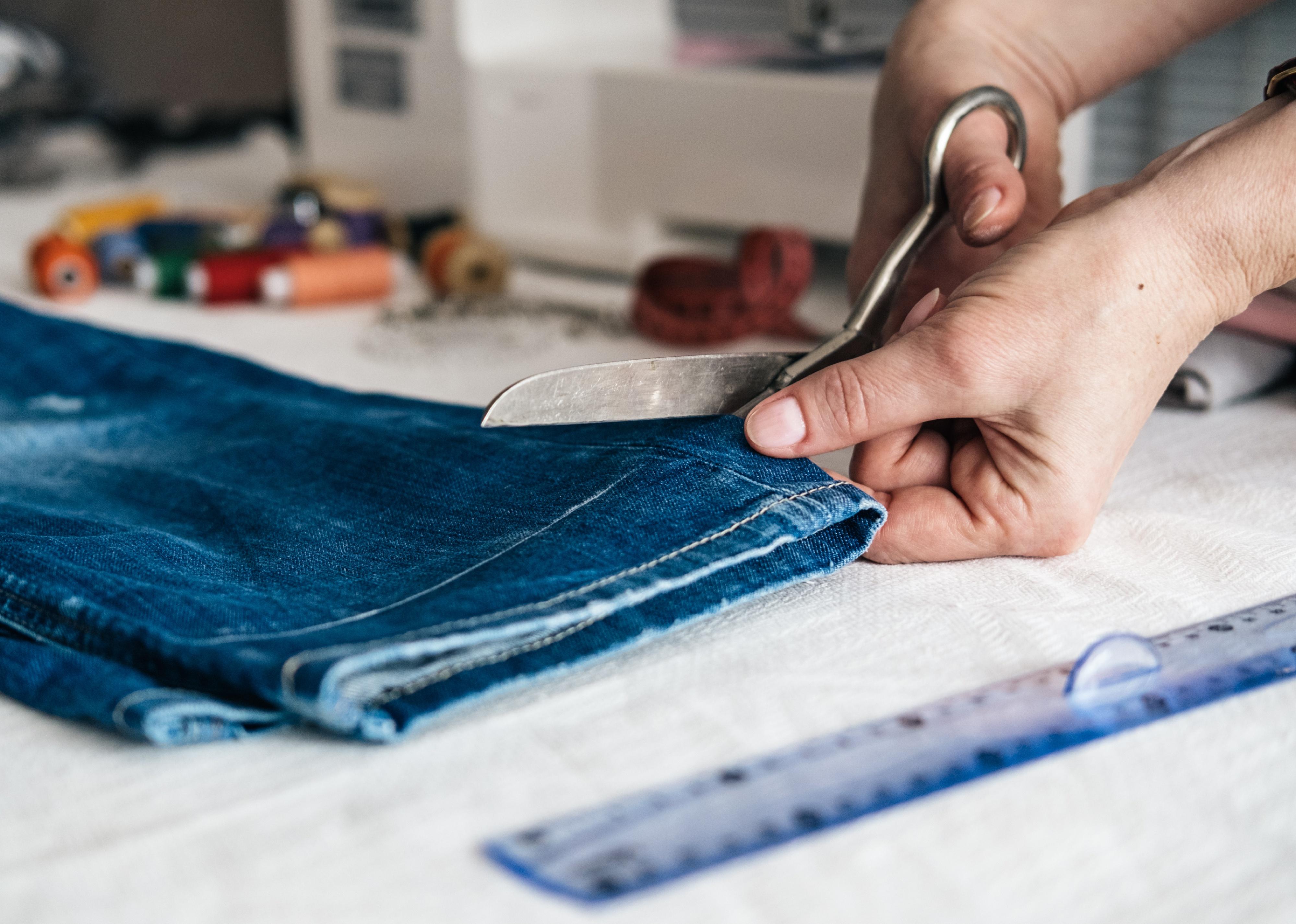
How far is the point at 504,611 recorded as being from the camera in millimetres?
560

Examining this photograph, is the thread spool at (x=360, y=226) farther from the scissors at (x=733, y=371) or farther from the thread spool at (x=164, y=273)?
the scissors at (x=733, y=371)

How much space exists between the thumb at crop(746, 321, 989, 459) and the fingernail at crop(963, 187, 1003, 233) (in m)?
0.12

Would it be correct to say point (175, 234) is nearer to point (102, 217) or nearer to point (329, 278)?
point (102, 217)

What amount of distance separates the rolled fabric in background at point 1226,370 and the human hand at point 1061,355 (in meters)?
0.25

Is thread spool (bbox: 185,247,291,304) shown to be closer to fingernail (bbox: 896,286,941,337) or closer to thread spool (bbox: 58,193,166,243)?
thread spool (bbox: 58,193,166,243)

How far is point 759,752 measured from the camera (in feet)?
1.75

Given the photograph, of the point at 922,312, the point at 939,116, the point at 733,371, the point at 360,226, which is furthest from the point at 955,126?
the point at 360,226

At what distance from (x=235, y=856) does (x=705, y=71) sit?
3.89 feet

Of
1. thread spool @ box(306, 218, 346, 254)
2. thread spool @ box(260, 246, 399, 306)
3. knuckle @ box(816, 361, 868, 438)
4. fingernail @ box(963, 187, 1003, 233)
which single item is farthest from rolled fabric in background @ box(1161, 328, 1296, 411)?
thread spool @ box(306, 218, 346, 254)

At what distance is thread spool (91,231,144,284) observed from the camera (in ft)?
5.13

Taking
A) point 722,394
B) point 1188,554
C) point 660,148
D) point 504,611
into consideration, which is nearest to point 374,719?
point 504,611

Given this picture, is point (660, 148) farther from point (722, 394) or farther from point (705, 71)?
point (722, 394)

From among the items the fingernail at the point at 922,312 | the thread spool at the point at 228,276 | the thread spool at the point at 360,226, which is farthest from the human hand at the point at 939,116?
the thread spool at the point at 360,226

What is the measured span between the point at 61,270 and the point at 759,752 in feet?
4.13
